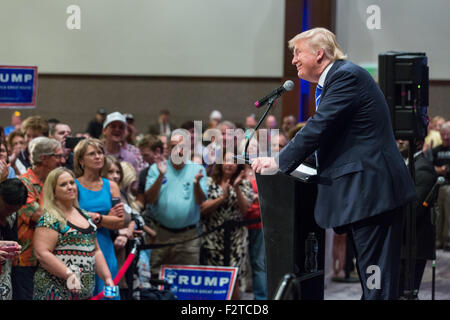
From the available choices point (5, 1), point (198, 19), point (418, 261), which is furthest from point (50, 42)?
point (418, 261)

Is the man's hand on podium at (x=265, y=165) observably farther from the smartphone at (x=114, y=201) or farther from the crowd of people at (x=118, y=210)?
the smartphone at (x=114, y=201)

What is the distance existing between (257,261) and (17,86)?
285 centimetres

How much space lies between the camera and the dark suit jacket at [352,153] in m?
3.19

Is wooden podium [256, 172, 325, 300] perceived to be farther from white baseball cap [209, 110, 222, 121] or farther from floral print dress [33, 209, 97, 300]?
white baseball cap [209, 110, 222, 121]

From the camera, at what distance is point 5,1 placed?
38.0 ft

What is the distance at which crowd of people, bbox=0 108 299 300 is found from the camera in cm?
471

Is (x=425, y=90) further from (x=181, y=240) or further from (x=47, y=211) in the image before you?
(x=47, y=211)

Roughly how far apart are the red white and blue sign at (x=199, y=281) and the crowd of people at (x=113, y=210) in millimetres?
95

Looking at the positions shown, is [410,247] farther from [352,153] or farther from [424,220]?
[352,153]

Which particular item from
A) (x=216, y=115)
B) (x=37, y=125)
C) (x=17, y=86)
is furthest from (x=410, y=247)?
(x=216, y=115)

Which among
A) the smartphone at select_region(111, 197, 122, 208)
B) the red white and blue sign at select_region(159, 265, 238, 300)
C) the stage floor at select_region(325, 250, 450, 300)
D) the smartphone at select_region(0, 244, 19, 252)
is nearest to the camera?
the smartphone at select_region(0, 244, 19, 252)

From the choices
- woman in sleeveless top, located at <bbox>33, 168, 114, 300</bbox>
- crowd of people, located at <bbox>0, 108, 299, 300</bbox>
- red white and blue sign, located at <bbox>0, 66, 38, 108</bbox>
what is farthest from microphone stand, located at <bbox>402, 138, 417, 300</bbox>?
red white and blue sign, located at <bbox>0, 66, 38, 108</bbox>

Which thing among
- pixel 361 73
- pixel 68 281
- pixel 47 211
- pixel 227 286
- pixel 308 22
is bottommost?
pixel 227 286

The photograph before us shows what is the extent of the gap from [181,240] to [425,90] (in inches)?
96.7
